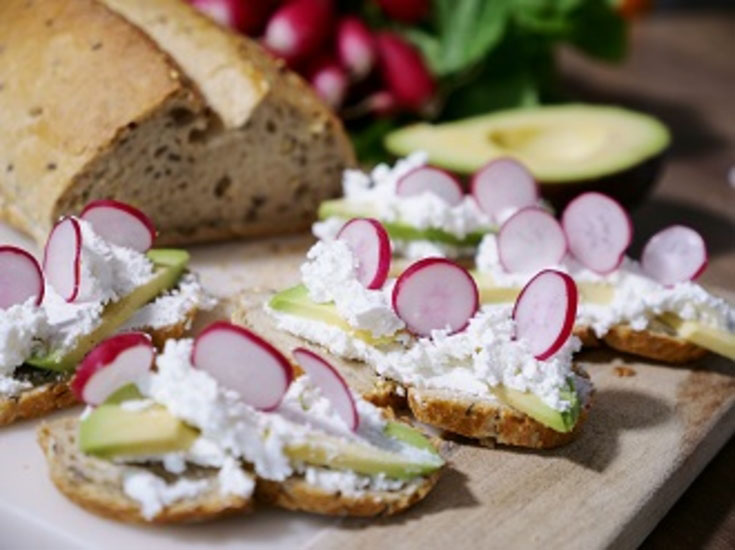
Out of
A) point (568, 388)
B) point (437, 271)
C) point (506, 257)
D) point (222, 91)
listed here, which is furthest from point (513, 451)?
point (222, 91)

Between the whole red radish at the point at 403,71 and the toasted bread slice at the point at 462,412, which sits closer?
the toasted bread slice at the point at 462,412

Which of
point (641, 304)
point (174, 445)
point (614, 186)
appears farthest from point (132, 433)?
point (614, 186)

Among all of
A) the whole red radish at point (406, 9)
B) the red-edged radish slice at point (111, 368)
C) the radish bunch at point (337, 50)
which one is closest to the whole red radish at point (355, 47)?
the radish bunch at point (337, 50)

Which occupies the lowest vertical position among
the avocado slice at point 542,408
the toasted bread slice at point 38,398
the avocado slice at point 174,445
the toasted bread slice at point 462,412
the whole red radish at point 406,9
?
the toasted bread slice at point 38,398

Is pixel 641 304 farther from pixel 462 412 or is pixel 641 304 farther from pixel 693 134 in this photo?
pixel 693 134

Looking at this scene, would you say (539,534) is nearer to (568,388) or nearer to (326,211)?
(568,388)

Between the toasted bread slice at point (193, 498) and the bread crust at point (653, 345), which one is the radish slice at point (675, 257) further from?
the toasted bread slice at point (193, 498)

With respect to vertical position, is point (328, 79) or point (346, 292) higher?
point (346, 292)
